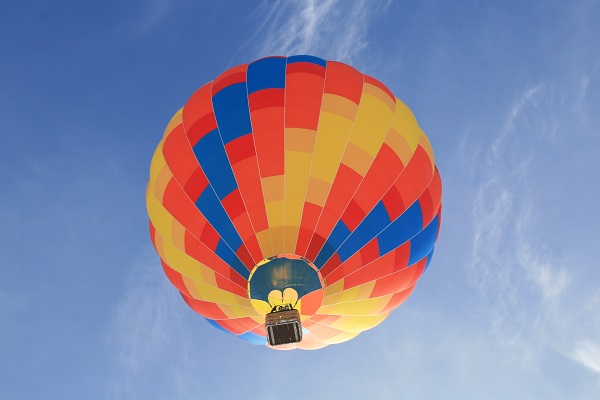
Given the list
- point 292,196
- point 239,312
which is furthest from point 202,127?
point 239,312

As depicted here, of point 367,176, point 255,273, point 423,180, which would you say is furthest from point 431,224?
point 255,273

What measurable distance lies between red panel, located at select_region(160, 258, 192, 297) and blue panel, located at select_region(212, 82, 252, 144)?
105 inches

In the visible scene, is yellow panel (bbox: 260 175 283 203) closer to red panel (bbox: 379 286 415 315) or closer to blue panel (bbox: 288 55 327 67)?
blue panel (bbox: 288 55 327 67)

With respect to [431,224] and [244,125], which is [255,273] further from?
[431,224]

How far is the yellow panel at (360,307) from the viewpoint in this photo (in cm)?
946

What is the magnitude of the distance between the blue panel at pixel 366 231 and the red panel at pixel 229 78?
322cm

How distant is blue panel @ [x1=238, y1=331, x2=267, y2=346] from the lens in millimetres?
10523

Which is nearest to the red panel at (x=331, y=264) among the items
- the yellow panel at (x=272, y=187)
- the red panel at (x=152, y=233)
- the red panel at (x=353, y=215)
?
the red panel at (x=353, y=215)

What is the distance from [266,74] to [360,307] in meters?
4.38

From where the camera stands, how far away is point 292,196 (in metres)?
8.98

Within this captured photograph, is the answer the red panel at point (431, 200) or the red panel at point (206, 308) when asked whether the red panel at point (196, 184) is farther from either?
the red panel at point (431, 200)

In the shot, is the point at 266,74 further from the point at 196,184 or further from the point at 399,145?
the point at 399,145

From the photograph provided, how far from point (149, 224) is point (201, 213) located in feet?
5.98

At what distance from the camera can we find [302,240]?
893 cm
